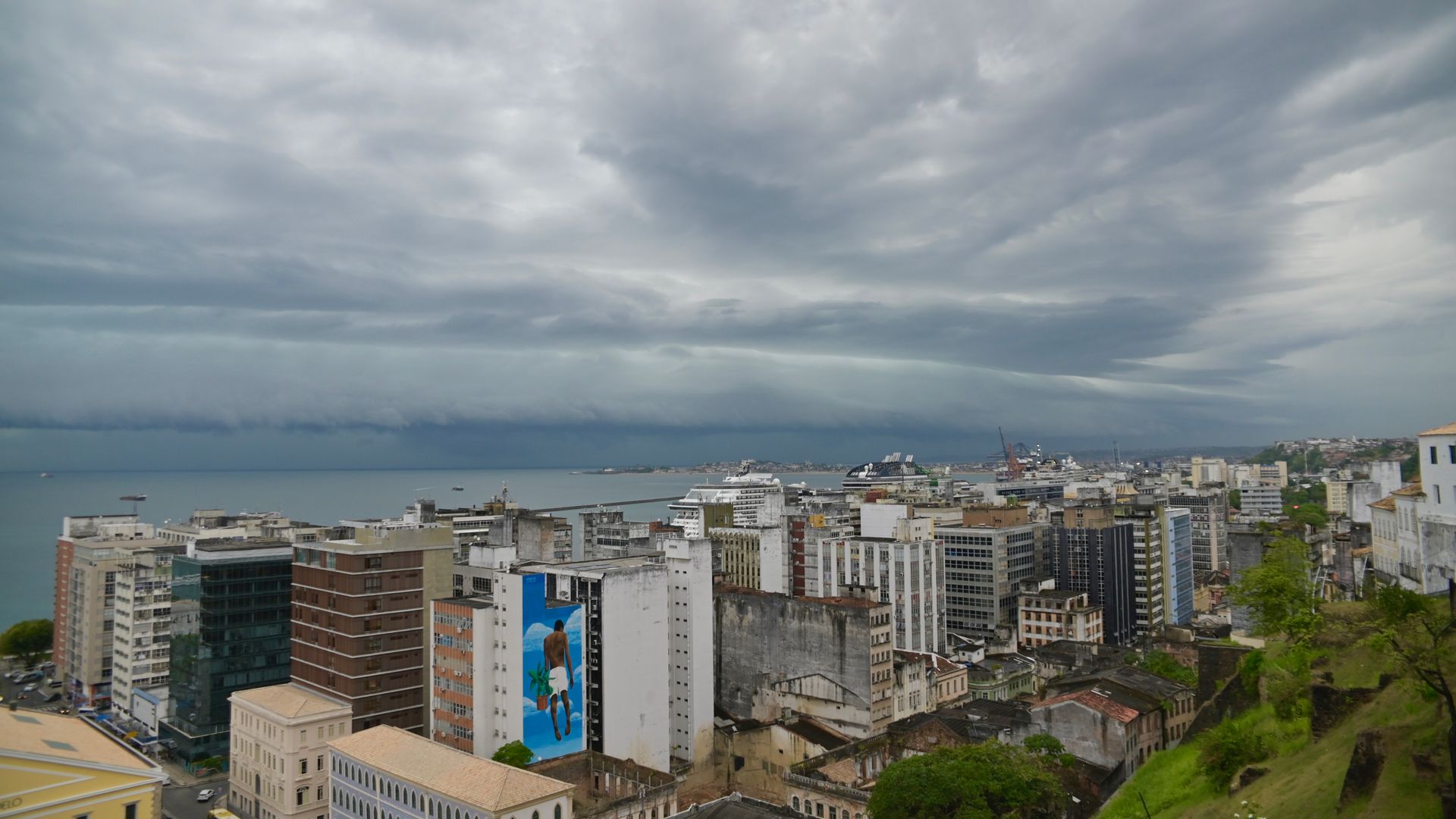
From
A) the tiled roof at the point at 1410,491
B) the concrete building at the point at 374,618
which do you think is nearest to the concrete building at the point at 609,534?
the concrete building at the point at 374,618

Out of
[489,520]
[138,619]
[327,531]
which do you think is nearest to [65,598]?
[138,619]

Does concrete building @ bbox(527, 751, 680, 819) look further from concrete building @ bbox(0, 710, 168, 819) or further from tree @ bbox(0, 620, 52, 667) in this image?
tree @ bbox(0, 620, 52, 667)

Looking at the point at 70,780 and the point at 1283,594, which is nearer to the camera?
the point at 70,780

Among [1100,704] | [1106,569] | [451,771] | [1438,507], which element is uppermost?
[1438,507]

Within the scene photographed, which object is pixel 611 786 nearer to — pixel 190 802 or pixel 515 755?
pixel 515 755

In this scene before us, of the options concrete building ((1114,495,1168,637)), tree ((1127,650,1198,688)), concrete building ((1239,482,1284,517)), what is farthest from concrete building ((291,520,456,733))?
concrete building ((1239,482,1284,517))

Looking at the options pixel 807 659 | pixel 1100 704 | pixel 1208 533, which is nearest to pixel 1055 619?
pixel 807 659
